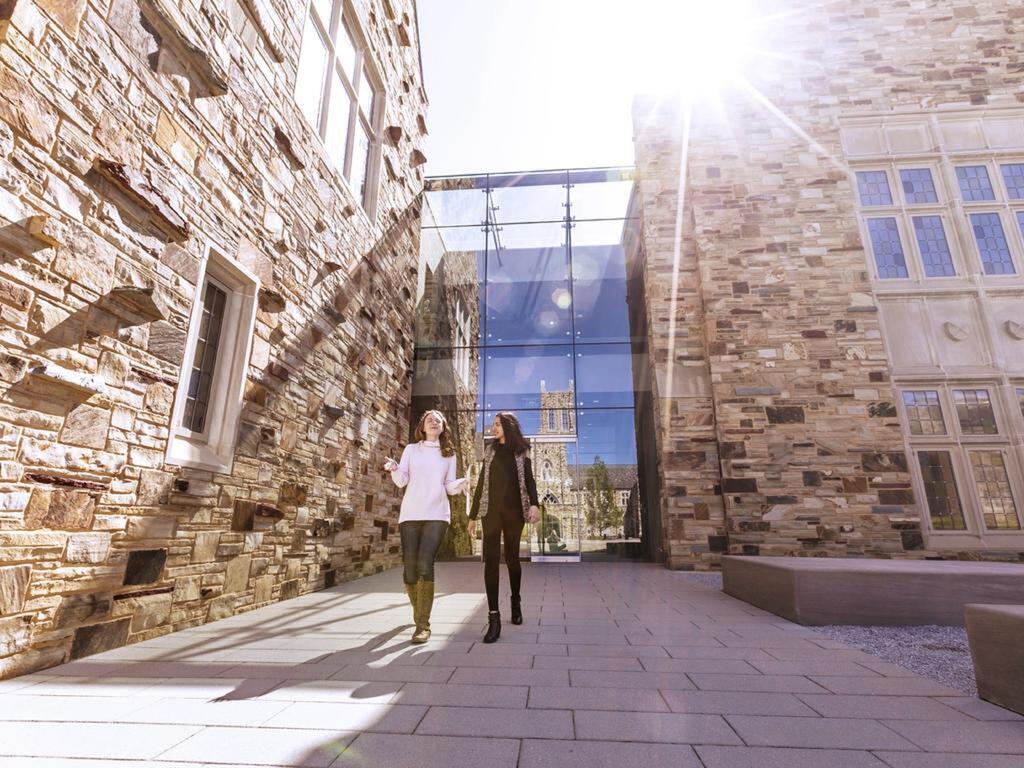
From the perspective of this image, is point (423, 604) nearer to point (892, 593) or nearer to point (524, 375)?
point (892, 593)

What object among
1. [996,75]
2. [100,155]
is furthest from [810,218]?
[100,155]

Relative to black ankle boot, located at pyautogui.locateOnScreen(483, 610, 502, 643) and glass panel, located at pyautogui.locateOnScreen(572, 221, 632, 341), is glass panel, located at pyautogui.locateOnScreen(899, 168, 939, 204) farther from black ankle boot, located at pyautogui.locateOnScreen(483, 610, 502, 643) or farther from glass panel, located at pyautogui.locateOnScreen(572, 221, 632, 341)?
black ankle boot, located at pyautogui.locateOnScreen(483, 610, 502, 643)

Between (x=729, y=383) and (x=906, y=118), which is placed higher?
(x=906, y=118)

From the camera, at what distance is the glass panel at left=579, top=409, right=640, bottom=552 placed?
9.58 meters

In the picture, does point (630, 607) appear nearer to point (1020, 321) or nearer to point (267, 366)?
point (267, 366)

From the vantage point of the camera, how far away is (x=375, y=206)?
24.8 ft

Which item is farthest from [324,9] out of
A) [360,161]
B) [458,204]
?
[458,204]

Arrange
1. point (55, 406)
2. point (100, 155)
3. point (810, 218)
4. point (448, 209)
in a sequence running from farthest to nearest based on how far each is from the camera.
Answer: point (448, 209), point (810, 218), point (100, 155), point (55, 406)

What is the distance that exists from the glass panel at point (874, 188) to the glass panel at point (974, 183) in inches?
43.0

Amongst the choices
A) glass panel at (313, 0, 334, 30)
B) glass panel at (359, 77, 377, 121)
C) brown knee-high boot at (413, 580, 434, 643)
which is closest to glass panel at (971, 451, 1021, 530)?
brown knee-high boot at (413, 580, 434, 643)

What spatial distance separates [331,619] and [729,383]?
21.9 feet

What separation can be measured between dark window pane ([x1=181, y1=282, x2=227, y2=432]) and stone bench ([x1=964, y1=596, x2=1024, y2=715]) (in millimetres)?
5090

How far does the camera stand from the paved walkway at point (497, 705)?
1.70m

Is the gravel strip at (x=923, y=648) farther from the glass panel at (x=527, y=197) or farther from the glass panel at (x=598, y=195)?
the glass panel at (x=527, y=197)
